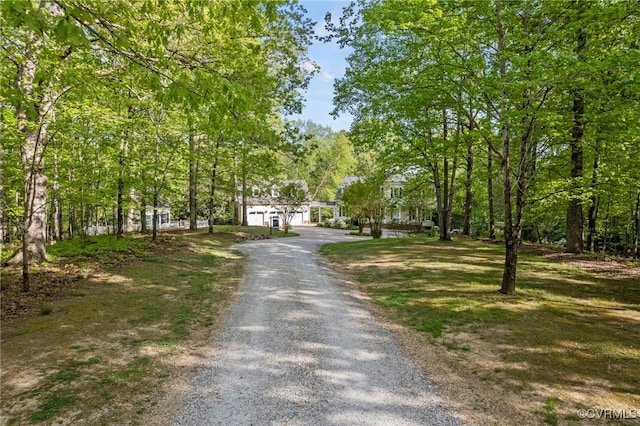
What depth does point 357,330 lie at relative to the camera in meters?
6.70

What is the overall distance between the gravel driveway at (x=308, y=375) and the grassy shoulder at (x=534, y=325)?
1048 mm

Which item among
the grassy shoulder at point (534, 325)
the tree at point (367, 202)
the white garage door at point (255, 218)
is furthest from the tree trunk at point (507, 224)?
the white garage door at point (255, 218)

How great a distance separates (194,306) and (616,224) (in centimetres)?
2338

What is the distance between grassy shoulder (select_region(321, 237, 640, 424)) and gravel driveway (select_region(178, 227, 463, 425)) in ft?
3.44

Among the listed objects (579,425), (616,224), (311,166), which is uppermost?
(311,166)

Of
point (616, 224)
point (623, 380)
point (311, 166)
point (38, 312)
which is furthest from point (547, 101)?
point (311, 166)

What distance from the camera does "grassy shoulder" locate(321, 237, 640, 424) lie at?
452 cm

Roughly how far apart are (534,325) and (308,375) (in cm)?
461

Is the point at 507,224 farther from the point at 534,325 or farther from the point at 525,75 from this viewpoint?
the point at 525,75

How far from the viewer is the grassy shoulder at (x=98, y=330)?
412cm

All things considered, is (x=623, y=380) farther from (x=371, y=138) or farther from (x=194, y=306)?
(x=371, y=138)

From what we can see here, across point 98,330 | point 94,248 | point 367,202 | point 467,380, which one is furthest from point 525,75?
point 367,202

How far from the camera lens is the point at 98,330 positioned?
20.3 feet

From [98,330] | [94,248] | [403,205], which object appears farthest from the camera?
[403,205]
